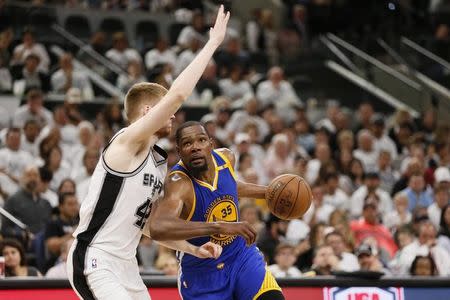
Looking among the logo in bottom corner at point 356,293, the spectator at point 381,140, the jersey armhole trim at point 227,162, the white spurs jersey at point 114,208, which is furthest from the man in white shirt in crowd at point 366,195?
the white spurs jersey at point 114,208

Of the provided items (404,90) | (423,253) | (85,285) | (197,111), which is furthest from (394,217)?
(85,285)

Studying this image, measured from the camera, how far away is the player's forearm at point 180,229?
248 inches

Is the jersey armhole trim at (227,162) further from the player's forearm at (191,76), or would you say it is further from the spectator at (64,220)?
the spectator at (64,220)

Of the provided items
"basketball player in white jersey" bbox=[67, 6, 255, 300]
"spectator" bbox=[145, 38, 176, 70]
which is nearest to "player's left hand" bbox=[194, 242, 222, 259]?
"basketball player in white jersey" bbox=[67, 6, 255, 300]

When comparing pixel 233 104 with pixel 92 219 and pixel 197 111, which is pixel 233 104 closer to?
pixel 197 111

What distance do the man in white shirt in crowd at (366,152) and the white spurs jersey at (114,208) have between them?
31.4ft

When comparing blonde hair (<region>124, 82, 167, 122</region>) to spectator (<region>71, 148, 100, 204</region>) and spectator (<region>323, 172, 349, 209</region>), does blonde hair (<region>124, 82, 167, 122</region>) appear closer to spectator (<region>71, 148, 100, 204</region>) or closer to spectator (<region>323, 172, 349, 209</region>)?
spectator (<region>71, 148, 100, 204</region>)

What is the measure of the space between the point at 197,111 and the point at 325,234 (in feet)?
17.9

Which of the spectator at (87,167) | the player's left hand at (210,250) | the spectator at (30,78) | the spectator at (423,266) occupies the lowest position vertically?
the player's left hand at (210,250)

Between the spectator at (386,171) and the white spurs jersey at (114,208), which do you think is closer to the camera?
the white spurs jersey at (114,208)

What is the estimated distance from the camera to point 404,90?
61.9 ft

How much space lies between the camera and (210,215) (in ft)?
22.3

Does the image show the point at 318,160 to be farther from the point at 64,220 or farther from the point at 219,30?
the point at 219,30

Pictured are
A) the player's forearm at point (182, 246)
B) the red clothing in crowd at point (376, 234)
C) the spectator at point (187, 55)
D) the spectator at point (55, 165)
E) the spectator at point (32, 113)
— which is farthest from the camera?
the spectator at point (187, 55)
